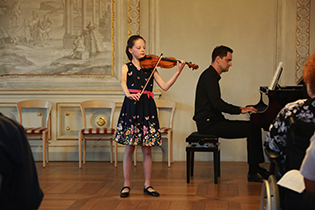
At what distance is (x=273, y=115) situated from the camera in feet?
12.0

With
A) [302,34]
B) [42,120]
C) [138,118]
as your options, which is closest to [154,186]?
→ [138,118]

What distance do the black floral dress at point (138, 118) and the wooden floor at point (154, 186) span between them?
1.73 ft

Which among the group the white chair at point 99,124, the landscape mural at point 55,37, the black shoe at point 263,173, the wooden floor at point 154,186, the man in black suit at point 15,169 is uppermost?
the landscape mural at point 55,37

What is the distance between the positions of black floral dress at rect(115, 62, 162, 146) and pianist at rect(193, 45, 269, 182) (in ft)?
2.82

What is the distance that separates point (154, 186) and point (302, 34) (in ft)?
10.3

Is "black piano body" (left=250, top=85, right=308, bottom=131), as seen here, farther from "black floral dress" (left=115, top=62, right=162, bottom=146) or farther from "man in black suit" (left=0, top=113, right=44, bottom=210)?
"man in black suit" (left=0, top=113, right=44, bottom=210)

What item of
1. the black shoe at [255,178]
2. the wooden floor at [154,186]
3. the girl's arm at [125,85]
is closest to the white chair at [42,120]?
the wooden floor at [154,186]

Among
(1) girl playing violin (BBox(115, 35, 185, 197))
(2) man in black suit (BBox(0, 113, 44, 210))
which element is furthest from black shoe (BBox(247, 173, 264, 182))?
(2) man in black suit (BBox(0, 113, 44, 210))

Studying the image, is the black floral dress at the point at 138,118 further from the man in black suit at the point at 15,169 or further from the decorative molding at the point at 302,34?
the decorative molding at the point at 302,34

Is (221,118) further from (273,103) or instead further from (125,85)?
(125,85)

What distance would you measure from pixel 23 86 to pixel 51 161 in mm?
1201

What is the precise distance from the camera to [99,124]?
5566mm

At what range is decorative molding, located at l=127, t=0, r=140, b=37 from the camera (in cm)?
551

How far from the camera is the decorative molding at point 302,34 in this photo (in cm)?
531
